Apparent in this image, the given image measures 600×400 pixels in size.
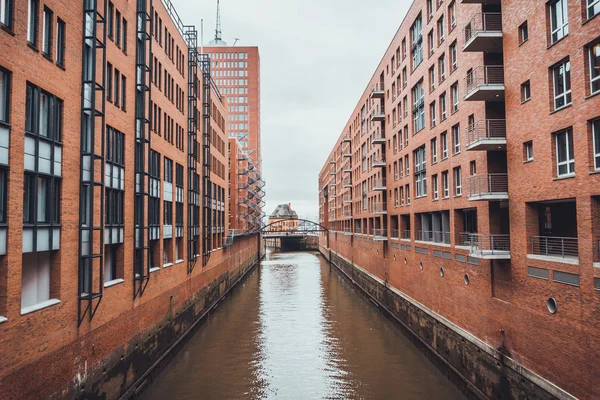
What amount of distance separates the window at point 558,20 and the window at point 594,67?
985 millimetres

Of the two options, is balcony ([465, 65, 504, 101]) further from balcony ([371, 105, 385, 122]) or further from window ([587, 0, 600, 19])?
balcony ([371, 105, 385, 122])

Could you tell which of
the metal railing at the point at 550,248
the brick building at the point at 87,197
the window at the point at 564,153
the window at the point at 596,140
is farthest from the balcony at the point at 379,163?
the window at the point at 596,140

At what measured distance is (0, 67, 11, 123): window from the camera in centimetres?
898

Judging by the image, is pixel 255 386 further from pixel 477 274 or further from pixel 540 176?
pixel 540 176

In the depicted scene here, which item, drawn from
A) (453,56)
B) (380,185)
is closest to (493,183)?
(453,56)

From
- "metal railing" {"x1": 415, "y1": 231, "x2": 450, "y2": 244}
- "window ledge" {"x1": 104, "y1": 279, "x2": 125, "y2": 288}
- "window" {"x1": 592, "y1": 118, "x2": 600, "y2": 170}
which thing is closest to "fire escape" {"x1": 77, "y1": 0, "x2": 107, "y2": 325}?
"window ledge" {"x1": 104, "y1": 279, "x2": 125, "y2": 288}

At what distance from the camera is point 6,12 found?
912 centimetres

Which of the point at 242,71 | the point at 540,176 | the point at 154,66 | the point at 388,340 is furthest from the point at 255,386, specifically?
the point at 242,71

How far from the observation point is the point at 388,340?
2091cm

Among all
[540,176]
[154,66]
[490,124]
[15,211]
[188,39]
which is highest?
[188,39]

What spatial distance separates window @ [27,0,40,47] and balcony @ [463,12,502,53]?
12.4 m

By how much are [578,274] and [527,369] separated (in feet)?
10.4

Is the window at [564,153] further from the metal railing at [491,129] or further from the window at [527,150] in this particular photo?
the metal railing at [491,129]

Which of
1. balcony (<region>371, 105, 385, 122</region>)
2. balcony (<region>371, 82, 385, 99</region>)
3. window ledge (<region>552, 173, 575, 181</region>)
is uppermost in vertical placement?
balcony (<region>371, 82, 385, 99</region>)
